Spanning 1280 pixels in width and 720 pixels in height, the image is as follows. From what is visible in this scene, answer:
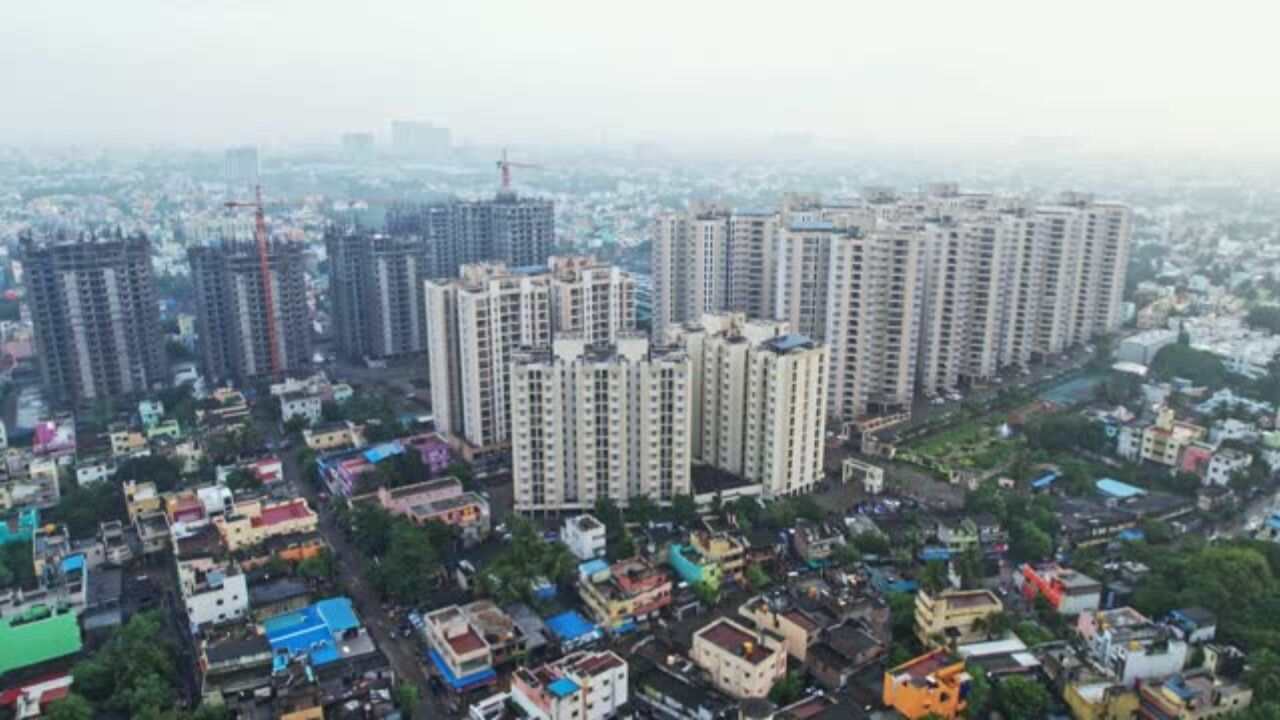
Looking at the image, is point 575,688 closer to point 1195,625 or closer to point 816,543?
point 816,543

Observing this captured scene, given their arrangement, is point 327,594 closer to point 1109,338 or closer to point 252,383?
point 252,383

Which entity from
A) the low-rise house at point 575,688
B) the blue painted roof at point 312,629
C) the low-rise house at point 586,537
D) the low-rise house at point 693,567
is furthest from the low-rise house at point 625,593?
the blue painted roof at point 312,629

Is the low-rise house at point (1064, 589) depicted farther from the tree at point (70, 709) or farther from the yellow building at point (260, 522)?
the tree at point (70, 709)

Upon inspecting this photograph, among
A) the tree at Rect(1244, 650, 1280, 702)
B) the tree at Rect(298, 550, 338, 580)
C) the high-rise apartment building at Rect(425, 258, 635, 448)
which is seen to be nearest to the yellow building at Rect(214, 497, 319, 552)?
the tree at Rect(298, 550, 338, 580)

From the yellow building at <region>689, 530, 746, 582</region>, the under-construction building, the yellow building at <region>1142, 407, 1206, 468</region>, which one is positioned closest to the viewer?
the yellow building at <region>689, 530, 746, 582</region>

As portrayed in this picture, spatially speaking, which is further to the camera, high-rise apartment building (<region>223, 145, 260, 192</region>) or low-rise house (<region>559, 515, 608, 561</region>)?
high-rise apartment building (<region>223, 145, 260, 192</region>)

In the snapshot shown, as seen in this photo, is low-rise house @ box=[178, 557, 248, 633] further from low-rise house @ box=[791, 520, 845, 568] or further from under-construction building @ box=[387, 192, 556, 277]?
under-construction building @ box=[387, 192, 556, 277]

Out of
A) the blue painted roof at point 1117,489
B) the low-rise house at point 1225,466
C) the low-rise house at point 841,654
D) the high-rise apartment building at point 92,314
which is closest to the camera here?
the low-rise house at point 841,654
